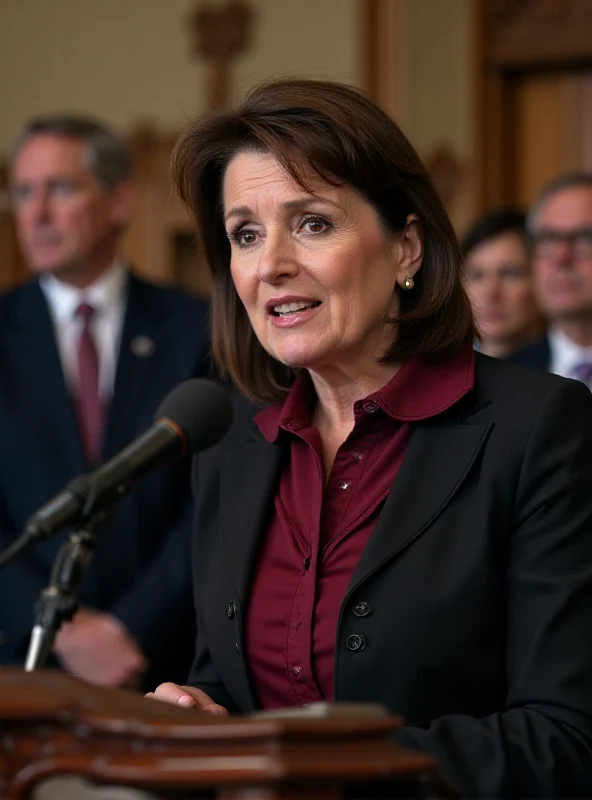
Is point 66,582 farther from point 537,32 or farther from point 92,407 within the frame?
point 537,32

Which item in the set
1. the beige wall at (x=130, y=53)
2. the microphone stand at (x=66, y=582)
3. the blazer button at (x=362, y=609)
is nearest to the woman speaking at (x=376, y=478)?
the blazer button at (x=362, y=609)

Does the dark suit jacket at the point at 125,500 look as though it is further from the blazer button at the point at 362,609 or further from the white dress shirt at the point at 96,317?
the blazer button at the point at 362,609

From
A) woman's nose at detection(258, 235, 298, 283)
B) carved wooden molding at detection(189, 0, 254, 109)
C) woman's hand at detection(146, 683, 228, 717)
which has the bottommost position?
woman's hand at detection(146, 683, 228, 717)

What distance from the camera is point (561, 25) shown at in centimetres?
628

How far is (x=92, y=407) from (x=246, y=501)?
1.58 meters

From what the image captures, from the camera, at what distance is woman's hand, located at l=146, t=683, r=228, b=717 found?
194cm

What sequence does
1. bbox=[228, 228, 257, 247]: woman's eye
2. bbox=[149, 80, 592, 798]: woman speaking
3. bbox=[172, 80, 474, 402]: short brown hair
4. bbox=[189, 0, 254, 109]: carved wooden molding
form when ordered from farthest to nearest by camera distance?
bbox=[189, 0, 254, 109]: carved wooden molding
bbox=[228, 228, 257, 247]: woman's eye
bbox=[172, 80, 474, 402]: short brown hair
bbox=[149, 80, 592, 798]: woman speaking

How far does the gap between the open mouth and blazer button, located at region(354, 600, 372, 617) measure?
1.66 feet

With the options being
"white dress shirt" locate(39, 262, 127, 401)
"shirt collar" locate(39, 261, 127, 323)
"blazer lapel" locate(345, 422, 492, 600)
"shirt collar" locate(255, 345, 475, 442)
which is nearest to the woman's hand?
"blazer lapel" locate(345, 422, 492, 600)

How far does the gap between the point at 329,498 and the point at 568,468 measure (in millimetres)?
418

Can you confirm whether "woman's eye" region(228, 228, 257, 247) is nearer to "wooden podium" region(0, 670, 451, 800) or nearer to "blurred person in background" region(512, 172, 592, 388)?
"wooden podium" region(0, 670, 451, 800)

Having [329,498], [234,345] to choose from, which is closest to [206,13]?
[234,345]

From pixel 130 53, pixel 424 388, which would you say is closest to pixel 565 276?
pixel 424 388

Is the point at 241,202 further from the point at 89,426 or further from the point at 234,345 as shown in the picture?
the point at 89,426
